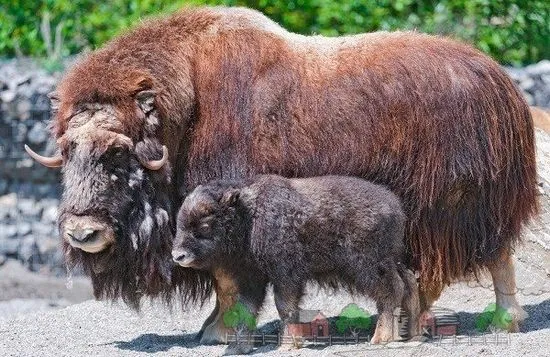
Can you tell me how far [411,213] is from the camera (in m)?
4.54

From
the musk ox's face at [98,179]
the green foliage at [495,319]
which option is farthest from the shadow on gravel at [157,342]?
the green foliage at [495,319]

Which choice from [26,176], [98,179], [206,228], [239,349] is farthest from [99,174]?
[26,176]

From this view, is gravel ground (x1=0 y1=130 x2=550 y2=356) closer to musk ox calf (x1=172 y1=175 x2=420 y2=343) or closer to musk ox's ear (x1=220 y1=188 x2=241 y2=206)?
musk ox calf (x1=172 y1=175 x2=420 y2=343)

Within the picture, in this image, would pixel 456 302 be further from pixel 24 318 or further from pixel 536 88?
pixel 536 88

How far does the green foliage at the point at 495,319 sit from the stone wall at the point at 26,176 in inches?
169

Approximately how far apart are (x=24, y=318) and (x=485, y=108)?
2.34m

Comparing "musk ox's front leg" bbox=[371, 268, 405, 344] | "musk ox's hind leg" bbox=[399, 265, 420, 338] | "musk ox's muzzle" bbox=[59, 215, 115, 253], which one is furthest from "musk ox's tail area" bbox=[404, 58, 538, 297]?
"musk ox's muzzle" bbox=[59, 215, 115, 253]

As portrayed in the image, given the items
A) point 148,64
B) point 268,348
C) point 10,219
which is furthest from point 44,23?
point 268,348

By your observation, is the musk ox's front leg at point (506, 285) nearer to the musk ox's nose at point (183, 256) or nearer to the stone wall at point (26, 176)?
the musk ox's nose at point (183, 256)

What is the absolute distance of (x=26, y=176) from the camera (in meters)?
8.64

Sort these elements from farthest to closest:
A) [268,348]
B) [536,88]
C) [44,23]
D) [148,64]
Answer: [44,23] < [536,88] < [148,64] < [268,348]

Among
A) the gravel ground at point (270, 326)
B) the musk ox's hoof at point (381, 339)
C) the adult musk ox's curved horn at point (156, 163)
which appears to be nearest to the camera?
the gravel ground at point (270, 326)

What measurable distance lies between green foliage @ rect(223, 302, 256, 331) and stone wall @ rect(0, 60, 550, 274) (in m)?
4.11

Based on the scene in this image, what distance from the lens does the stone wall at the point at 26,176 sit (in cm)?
843
